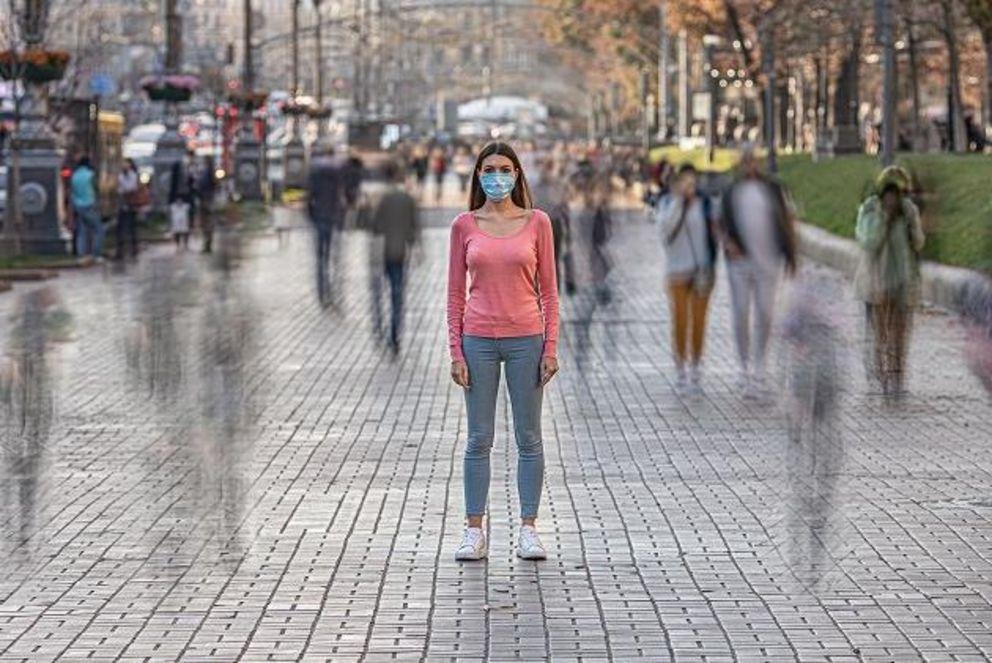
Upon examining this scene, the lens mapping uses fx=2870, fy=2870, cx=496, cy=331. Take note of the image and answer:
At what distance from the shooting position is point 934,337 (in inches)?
993

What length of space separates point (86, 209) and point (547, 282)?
92.0 ft

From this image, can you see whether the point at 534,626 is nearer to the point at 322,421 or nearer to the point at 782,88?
the point at 322,421

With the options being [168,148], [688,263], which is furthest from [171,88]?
[688,263]

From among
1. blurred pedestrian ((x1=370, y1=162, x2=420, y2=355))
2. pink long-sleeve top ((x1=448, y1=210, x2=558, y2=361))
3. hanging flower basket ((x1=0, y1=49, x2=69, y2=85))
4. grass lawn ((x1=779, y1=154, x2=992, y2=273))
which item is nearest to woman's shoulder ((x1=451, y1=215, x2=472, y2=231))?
pink long-sleeve top ((x1=448, y1=210, x2=558, y2=361))

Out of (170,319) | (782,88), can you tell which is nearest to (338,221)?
(170,319)

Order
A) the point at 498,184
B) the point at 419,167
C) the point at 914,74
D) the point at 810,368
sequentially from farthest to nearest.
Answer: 1. the point at 419,167
2. the point at 914,74
3. the point at 810,368
4. the point at 498,184

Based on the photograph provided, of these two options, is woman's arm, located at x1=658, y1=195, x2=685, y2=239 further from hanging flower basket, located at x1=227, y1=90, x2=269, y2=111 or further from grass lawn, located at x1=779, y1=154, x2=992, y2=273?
hanging flower basket, located at x1=227, y1=90, x2=269, y2=111

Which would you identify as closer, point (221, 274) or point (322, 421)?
point (322, 421)

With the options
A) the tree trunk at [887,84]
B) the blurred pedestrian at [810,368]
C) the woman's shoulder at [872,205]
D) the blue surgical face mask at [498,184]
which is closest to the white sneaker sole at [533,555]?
the blue surgical face mask at [498,184]

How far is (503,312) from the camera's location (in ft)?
38.3

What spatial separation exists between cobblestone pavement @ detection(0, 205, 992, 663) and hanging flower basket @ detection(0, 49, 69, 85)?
551 inches

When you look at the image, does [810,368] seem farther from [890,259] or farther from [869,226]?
[869,226]

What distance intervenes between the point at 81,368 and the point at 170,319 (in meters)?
5.94

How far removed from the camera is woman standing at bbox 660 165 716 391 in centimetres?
2144
